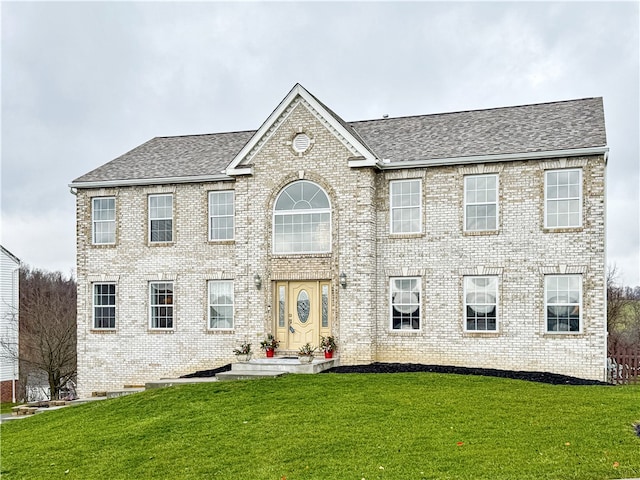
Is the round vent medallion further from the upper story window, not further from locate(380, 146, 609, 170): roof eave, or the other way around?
locate(380, 146, 609, 170): roof eave

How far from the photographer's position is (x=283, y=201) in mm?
20406

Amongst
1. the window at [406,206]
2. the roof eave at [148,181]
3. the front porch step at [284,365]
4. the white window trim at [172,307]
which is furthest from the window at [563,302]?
the white window trim at [172,307]

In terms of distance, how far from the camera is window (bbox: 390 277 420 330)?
64.5ft

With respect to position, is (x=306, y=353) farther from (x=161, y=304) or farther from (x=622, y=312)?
(x=622, y=312)

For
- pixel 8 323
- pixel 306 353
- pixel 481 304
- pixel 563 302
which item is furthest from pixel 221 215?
pixel 8 323

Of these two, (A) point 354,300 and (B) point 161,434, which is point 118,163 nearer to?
(A) point 354,300

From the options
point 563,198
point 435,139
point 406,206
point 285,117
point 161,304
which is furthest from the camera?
point 161,304

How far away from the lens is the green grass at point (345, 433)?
948cm

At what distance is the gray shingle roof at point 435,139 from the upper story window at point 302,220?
7.41 ft

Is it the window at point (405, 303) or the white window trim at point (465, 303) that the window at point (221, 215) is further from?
the white window trim at point (465, 303)

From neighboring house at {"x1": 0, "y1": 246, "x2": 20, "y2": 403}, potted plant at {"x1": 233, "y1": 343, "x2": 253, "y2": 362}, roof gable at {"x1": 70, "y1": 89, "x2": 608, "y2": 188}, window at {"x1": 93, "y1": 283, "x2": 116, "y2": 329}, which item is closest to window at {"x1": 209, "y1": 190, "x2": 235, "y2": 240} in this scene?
roof gable at {"x1": 70, "y1": 89, "x2": 608, "y2": 188}

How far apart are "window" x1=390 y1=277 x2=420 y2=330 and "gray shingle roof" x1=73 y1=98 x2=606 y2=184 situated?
363 cm

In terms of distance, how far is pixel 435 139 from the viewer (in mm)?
20688

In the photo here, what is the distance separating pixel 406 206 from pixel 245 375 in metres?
6.70
